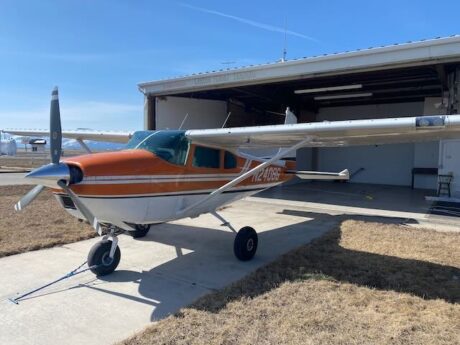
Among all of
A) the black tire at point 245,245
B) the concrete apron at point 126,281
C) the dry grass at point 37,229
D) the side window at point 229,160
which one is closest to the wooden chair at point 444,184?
the concrete apron at point 126,281

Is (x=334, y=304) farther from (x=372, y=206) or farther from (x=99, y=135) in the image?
(x=372, y=206)

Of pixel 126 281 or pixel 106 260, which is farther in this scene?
pixel 106 260

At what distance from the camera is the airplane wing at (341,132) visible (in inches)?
187

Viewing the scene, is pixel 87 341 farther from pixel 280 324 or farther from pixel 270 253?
pixel 270 253

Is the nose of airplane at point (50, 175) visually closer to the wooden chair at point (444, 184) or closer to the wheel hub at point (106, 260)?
the wheel hub at point (106, 260)

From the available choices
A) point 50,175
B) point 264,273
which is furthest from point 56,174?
point 264,273

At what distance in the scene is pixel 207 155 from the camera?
6527 mm

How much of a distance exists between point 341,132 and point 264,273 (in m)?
2.30

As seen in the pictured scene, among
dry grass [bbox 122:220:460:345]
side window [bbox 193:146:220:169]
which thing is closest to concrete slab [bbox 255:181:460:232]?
dry grass [bbox 122:220:460:345]

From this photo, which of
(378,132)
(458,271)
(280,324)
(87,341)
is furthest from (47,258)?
(458,271)

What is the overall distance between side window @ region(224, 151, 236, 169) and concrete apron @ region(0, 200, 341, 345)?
4.90 feet

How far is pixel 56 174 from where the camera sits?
4.30m

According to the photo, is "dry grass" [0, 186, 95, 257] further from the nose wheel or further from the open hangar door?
the open hangar door

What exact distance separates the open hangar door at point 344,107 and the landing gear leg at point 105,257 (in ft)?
28.8
